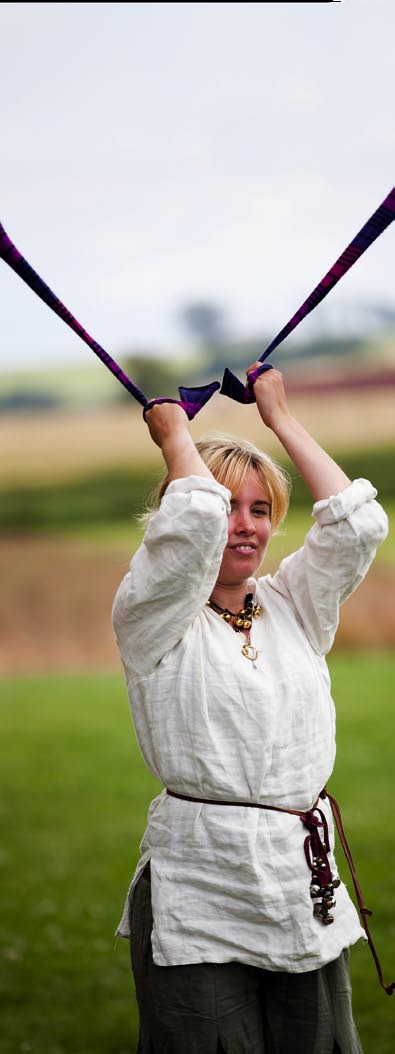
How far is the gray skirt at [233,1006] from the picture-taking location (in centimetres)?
190

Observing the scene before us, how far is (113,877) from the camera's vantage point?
17.5ft

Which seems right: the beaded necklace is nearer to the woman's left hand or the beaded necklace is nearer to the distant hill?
the woman's left hand

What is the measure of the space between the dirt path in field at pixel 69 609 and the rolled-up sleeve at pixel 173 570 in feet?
27.0

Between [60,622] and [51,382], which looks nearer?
[60,622]

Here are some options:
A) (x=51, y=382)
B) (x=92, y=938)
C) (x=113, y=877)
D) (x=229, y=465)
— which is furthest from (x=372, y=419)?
(x=229, y=465)

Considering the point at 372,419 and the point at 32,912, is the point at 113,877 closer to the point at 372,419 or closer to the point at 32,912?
the point at 32,912

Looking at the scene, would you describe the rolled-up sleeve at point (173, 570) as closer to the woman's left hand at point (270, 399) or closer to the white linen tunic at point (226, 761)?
the white linen tunic at point (226, 761)

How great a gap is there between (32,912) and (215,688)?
10.7 feet

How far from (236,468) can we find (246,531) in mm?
104

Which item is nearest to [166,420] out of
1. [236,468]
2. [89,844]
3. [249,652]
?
[236,468]

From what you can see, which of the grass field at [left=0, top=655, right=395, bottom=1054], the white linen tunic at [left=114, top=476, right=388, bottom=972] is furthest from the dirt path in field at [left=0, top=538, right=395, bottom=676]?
the white linen tunic at [left=114, top=476, right=388, bottom=972]

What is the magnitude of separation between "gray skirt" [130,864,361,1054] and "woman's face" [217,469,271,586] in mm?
506

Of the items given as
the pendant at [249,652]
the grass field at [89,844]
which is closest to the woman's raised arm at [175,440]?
the pendant at [249,652]

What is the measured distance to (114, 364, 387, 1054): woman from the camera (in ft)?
6.18
